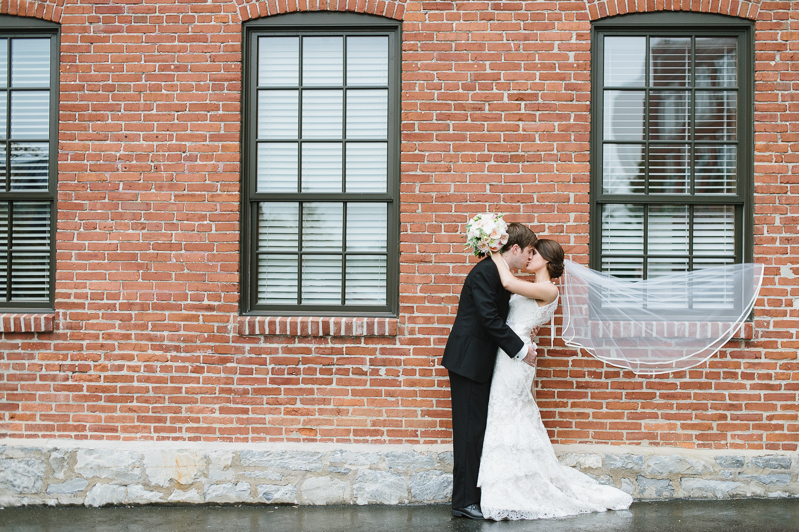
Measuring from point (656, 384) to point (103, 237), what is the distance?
4.65 m

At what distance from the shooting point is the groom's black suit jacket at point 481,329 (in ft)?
14.6

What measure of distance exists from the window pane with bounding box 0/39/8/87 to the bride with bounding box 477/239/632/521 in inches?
174

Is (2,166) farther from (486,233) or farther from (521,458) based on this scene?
(521,458)

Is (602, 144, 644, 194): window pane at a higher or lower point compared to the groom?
higher

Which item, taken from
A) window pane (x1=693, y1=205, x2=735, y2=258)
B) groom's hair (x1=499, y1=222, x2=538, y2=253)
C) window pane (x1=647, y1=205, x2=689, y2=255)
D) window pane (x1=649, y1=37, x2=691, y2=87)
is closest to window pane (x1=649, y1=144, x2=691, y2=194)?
window pane (x1=647, y1=205, x2=689, y2=255)

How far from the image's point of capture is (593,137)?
5172mm

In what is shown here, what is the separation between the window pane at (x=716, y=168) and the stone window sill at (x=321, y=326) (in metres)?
2.80

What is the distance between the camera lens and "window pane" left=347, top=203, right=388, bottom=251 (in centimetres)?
531

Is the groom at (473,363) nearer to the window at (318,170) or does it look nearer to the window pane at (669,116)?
the window at (318,170)

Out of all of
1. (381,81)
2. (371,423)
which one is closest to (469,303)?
(371,423)

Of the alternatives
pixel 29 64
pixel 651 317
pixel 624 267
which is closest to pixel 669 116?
pixel 624 267

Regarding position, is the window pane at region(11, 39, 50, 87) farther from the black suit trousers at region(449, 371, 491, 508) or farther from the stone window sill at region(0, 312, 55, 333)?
the black suit trousers at region(449, 371, 491, 508)

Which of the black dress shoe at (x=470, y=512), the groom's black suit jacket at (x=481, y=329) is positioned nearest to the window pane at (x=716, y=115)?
the groom's black suit jacket at (x=481, y=329)

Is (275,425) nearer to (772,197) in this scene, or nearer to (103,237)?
(103,237)
